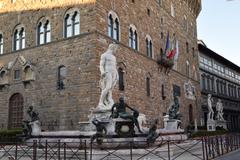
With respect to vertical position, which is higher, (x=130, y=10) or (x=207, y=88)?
(x=130, y=10)

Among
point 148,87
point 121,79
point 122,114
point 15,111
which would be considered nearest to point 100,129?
point 122,114

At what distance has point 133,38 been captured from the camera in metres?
25.5

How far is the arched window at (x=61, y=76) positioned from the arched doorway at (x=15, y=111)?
12.3ft

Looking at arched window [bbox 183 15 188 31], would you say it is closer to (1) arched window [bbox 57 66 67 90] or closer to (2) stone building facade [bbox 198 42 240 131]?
(2) stone building facade [bbox 198 42 240 131]

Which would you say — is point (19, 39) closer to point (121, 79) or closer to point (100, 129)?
point (121, 79)

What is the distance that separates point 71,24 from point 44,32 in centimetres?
254

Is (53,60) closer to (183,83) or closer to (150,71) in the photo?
(150,71)

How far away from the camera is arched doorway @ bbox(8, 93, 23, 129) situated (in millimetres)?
23188

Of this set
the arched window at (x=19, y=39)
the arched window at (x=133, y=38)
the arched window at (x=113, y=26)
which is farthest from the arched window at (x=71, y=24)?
the arched window at (x=133, y=38)

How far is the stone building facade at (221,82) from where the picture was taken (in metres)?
44.4

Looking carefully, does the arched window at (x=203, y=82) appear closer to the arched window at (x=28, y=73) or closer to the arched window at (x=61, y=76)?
the arched window at (x=61, y=76)

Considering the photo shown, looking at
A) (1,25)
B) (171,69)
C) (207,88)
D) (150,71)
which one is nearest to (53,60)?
(1,25)

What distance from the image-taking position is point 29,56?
23.3 m

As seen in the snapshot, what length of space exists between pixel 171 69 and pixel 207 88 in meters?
15.1
